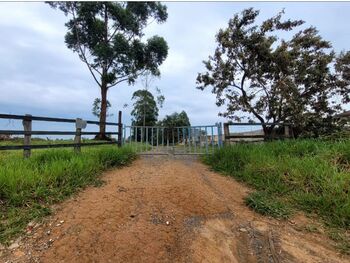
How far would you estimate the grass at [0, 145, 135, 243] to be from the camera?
9.89 feet

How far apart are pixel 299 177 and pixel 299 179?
0.20 ft

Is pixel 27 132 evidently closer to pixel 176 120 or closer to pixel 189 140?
pixel 189 140

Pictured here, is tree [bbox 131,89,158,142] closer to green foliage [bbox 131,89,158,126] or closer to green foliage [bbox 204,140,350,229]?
green foliage [bbox 131,89,158,126]

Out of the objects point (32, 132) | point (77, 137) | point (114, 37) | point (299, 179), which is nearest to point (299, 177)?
point (299, 179)

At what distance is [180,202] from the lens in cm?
377

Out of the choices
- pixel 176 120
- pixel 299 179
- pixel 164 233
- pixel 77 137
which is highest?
pixel 176 120

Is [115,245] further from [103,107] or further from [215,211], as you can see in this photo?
[103,107]

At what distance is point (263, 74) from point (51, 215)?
31.5 ft

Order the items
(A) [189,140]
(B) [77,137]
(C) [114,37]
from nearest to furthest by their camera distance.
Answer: (B) [77,137], (A) [189,140], (C) [114,37]

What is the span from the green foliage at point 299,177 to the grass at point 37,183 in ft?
9.59

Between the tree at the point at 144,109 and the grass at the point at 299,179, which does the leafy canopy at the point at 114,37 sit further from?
the grass at the point at 299,179

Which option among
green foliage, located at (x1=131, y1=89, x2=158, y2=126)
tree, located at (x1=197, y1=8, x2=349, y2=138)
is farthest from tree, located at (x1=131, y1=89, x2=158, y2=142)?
tree, located at (x1=197, y1=8, x2=349, y2=138)

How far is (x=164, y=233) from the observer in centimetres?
292

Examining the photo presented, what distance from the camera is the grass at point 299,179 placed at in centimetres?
353
